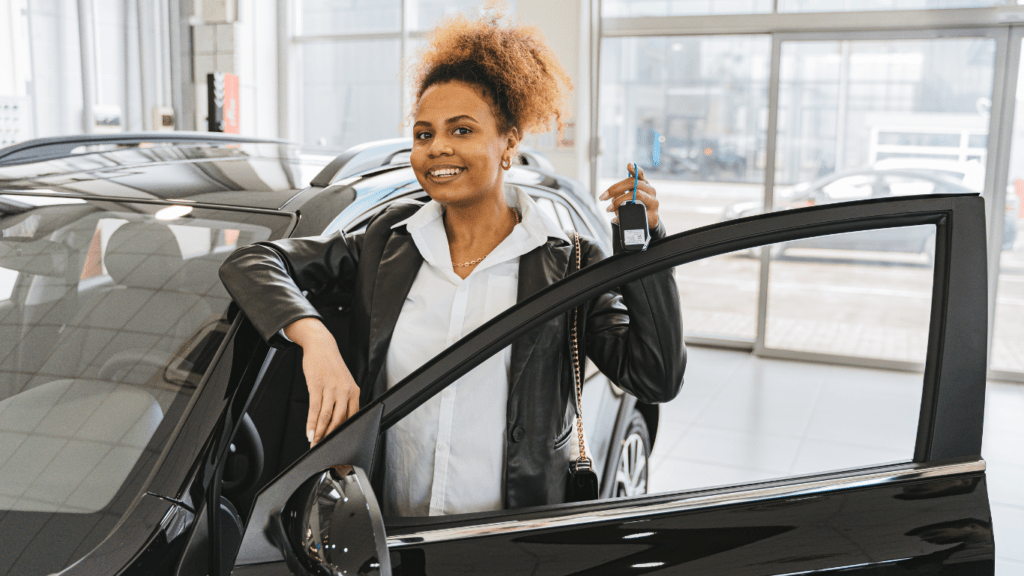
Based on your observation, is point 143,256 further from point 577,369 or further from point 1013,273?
point 1013,273

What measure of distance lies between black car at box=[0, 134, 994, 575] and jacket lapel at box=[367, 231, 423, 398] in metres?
0.15

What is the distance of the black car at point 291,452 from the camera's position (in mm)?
937

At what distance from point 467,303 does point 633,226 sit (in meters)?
0.36

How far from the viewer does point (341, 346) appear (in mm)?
1430

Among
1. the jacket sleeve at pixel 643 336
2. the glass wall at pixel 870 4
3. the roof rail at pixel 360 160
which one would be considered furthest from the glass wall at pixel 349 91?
the jacket sleeve at pixel 643 336

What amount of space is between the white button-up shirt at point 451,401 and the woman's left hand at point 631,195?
0.22 metres

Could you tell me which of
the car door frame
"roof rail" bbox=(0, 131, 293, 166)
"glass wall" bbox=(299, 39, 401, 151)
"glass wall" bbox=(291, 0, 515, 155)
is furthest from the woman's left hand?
"glass wall" bbox=(299, 39, 401, 151)

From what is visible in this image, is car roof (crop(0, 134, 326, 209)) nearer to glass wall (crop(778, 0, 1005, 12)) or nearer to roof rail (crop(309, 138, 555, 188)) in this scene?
roof rail (crop(309, 138, 555, 188))

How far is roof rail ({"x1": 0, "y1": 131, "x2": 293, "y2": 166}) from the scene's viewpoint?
1771 mm

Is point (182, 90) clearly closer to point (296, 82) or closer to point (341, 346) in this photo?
point (296, 82)

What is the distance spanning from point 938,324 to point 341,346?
0.91 metres

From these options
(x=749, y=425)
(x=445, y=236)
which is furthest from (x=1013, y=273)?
(x=445, y=236)

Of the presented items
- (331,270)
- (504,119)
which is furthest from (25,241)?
(504,119)

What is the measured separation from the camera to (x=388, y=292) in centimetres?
127
